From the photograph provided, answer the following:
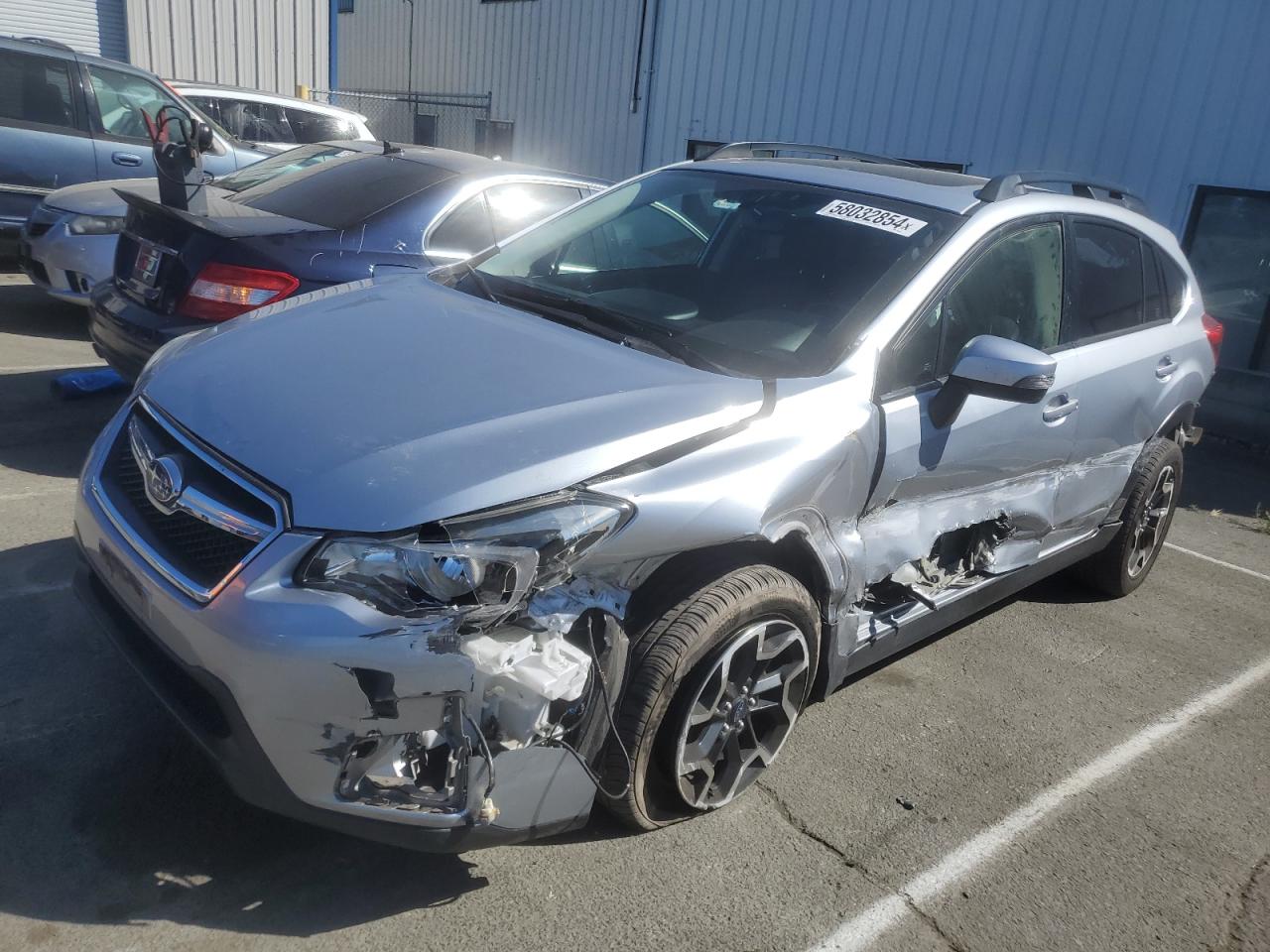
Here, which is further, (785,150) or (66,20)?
(66,20)

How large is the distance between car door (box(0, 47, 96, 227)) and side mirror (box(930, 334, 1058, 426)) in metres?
7.87

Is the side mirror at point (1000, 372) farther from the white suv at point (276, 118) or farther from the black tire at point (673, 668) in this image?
the white suv at point (276, 118)

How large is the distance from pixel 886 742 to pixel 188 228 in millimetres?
3625

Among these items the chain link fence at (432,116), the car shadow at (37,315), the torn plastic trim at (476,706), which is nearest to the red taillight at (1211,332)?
the torn plastic trim at (476,706)

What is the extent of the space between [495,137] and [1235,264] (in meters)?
12.9

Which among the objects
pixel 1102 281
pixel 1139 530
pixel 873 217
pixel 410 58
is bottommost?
pixel 1139 530

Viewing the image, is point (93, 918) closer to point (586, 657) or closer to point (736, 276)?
point (586, 657)

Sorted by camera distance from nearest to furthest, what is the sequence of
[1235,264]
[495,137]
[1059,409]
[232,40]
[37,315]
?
1. [1059,409]
2. [37,315]
3. [1235,264]
4. [232,40]
5. [495,137]

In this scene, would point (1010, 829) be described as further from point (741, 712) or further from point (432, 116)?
point (432, 116)

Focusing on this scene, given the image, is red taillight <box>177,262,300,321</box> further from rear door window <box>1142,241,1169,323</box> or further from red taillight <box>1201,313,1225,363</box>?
red taillight <box>1201,313,1225,363</box>

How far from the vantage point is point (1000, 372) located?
10.3 feet

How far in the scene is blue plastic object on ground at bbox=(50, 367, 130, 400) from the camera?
5832mm

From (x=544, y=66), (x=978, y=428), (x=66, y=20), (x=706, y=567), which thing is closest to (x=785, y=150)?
(x=978, y=428)

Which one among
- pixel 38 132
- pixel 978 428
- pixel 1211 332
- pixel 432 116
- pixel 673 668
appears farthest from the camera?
pixel 432 116
